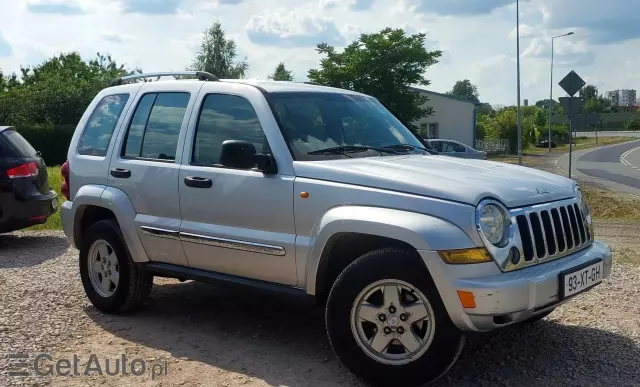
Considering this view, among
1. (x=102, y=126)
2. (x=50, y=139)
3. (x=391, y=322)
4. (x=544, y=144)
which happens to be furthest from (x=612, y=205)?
(x=544, y=144)

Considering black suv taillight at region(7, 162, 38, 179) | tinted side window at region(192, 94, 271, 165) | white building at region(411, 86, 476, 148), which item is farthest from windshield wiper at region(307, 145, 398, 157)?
white building at region(411, 86, 476, 148)

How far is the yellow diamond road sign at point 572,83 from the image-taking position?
1816 cm

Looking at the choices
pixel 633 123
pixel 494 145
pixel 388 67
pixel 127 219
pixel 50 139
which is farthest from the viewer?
pixel 633 123

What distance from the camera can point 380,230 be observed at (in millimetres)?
4043

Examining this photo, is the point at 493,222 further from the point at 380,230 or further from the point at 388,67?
the point at 388,67

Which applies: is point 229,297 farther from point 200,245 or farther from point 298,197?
point 298,197

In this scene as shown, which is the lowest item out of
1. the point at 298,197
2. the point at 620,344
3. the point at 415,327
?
the point at 620,344

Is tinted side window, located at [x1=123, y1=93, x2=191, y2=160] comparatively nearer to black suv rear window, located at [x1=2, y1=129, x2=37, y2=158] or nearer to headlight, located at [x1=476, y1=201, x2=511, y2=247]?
headlight, located at [x1=476, y1=201, x2=511, y2=247]

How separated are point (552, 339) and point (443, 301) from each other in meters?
1.71

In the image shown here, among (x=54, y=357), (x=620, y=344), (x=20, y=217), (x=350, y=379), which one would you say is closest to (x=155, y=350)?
(x=54, y=357)

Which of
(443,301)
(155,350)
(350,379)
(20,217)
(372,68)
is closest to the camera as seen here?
(443,301)

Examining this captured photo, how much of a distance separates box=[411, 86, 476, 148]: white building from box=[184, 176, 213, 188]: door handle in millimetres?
49269

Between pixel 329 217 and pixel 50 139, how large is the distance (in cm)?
3314

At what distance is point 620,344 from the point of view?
199 inches
